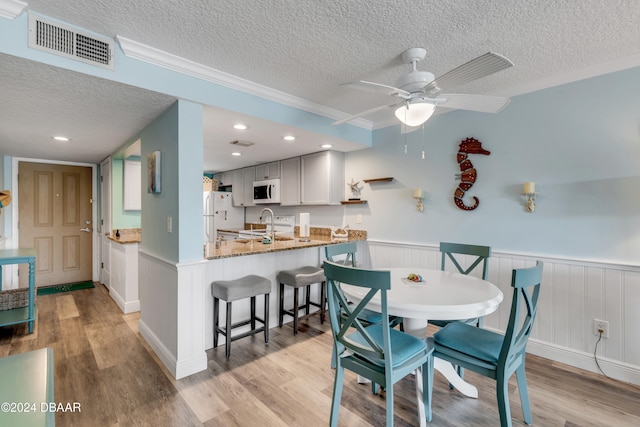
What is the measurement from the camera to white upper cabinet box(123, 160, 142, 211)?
414 centimetres

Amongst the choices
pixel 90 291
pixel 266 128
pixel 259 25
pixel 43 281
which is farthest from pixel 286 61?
pixel 43 281

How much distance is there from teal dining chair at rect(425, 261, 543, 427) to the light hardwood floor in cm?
30

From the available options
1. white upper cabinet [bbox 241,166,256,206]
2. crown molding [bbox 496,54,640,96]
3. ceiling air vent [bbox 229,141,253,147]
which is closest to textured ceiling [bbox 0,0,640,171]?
crown molding [bbox 496,54,640,96]

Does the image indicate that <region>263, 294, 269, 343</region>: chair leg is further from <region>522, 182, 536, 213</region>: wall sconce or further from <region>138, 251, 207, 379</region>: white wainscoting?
<region>522, 182, 536, 213</region>: wall sconce

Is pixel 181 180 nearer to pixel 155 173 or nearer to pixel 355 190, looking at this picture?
pixel 155 173

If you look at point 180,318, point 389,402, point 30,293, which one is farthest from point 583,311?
point 30,293

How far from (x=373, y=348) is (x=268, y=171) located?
393 centimetres

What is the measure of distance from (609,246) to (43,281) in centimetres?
706

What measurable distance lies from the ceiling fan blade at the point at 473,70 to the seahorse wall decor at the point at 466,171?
57.9 inches

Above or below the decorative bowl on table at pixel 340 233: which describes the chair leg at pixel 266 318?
below

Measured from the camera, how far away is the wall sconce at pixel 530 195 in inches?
101

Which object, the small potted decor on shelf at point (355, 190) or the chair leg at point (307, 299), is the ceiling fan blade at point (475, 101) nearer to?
the small potted decor on shelf at point (355, 190)

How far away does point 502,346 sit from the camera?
5.09ft

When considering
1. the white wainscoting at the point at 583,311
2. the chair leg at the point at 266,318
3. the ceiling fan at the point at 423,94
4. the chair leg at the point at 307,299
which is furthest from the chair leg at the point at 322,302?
the ceiling fan at the point at 423,94
